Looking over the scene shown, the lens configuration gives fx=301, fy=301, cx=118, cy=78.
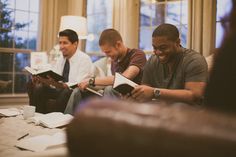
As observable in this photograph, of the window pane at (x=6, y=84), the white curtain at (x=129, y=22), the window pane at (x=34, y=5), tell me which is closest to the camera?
the white curtain at (x=129, y=22)

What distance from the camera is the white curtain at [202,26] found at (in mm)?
3359

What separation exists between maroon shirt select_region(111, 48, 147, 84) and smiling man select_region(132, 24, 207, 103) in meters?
0.51

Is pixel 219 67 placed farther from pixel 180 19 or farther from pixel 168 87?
pixel 180 19

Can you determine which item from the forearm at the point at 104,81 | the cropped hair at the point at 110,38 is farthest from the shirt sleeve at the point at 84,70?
the cropped hair at the point at 110,38

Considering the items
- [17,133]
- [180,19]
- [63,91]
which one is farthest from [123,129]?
[180,19]

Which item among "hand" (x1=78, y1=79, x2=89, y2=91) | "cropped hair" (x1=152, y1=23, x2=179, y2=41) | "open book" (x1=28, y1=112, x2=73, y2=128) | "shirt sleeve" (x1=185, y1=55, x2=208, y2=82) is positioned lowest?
"open book" (x1=28, y1=112, x2=73, y2=128)

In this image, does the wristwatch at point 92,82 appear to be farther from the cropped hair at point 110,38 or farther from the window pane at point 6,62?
the window pane at point 6,62

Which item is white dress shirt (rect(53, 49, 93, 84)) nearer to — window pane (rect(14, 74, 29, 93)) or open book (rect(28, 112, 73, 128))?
open book (rect(28, 112, 73, 128))

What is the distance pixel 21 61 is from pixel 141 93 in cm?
326

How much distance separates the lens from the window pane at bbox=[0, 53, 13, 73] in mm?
4477

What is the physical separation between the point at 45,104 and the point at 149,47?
162 centimetres

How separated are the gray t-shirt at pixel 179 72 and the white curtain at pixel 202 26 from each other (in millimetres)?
1395

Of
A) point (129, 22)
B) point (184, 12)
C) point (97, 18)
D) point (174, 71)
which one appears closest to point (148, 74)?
point (174, 71)

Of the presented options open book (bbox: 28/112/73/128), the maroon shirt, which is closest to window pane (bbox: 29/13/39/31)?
the maroon shirt
